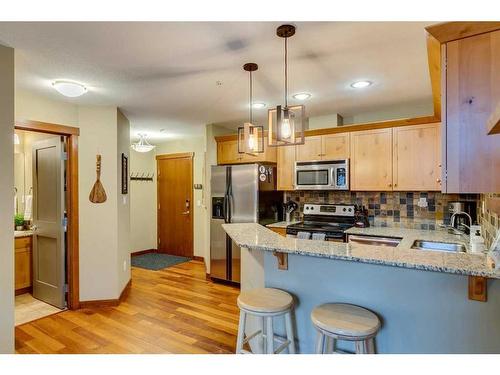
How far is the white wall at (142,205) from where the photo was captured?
5.86 metres

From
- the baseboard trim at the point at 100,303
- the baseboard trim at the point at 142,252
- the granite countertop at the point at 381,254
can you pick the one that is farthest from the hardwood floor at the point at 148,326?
the baseboard trim at the point at 142,252

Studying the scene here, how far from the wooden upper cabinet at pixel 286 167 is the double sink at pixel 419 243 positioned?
119 centimetres

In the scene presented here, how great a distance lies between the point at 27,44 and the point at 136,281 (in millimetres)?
3307

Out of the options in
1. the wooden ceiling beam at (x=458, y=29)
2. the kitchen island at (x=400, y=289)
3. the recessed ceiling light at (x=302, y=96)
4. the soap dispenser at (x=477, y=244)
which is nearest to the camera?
the wooden ceiling beam at (x=458, y=29)

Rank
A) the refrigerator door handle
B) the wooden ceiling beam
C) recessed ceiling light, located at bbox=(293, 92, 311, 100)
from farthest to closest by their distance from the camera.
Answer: the refrigerator door handle → recessed ceiling light, located at bbox=(293, 92, 311, 100) → the wooden ceiling beam

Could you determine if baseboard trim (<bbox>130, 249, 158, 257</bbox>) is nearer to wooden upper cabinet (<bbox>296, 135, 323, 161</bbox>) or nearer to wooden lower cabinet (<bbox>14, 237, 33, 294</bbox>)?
wooden lower cabinet (<bbox>14, 237, 33, 294</bbox>)

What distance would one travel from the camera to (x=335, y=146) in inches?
147

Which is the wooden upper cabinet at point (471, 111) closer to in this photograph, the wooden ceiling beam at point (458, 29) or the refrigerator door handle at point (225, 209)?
the wooden ceiling beam at point (458, 29)

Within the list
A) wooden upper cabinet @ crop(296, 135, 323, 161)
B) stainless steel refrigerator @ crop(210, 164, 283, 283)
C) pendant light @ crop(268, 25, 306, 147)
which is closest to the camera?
pendant light @ crop(268, 25, 306, 147)

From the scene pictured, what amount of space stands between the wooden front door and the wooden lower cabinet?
248 cm

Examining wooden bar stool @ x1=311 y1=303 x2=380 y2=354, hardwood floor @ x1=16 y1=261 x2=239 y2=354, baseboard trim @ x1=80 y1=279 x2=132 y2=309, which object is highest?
wooden bar stool @ x1=311 y1=303 x2=380 y2=354

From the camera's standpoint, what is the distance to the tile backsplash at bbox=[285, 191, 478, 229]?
133 inches

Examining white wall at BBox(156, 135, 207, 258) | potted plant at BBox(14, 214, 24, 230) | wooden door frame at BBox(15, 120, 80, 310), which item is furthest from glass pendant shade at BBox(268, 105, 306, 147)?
potted plant at BBox(14, 214, 24, 230)

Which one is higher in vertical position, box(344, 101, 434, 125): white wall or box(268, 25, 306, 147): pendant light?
box(344, 101, 434, 125): white wall
